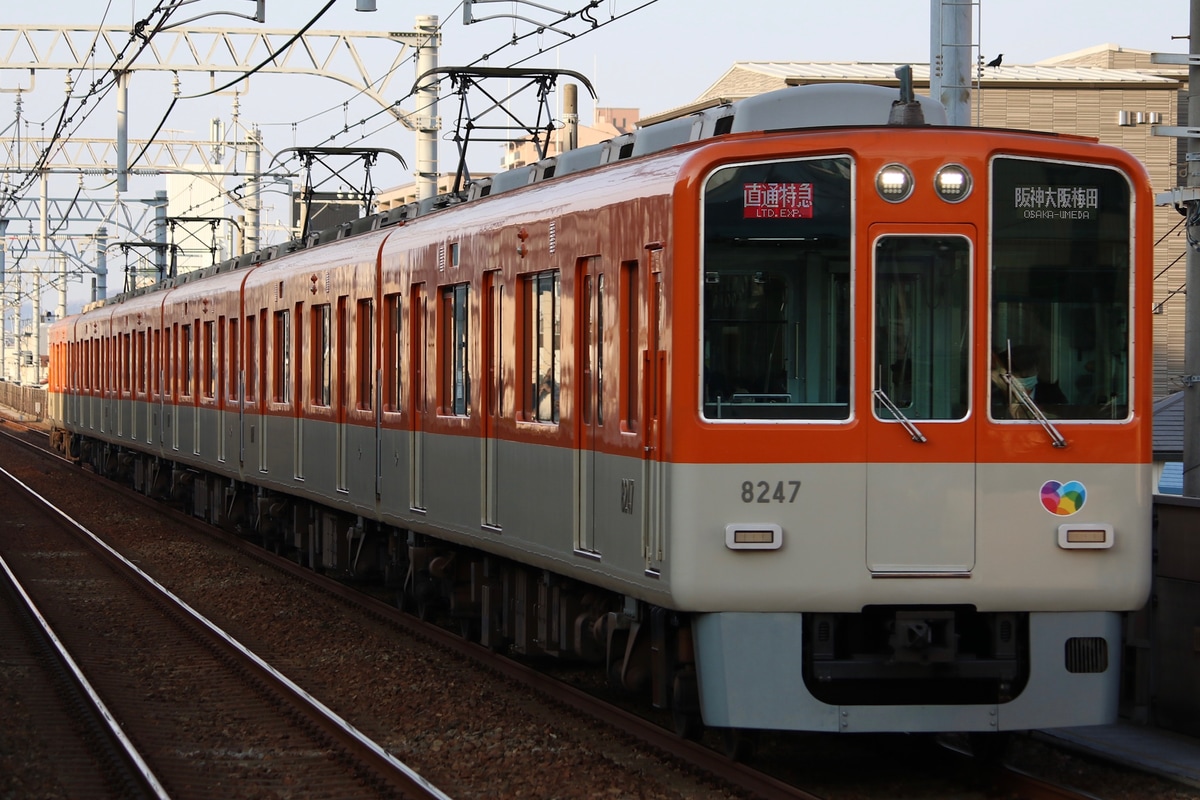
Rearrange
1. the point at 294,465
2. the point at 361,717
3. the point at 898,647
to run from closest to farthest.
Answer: the point at 898,647 < the point at 361,717 < the point at 294,465

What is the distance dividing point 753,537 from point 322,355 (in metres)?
8.21

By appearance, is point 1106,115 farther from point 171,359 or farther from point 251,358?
point 251,358

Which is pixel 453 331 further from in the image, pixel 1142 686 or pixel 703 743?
pixel 1142 686

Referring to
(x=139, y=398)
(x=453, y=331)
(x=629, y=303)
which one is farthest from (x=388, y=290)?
(x=139, y=398)

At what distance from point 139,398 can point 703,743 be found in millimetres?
18739

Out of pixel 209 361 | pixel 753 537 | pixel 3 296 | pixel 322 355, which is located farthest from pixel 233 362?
pixel 3 296

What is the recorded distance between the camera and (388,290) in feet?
40.4

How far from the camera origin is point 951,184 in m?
7.08

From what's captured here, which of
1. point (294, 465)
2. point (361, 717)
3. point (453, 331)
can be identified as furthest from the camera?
point (294, 465)

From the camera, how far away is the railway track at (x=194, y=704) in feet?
26.3

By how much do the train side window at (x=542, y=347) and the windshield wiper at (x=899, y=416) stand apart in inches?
86.3

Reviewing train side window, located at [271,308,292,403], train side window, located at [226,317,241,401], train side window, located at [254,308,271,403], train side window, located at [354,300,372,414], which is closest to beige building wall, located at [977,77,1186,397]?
train side window, located at [226,317,241,401]

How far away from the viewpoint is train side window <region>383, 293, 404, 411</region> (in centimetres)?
1206

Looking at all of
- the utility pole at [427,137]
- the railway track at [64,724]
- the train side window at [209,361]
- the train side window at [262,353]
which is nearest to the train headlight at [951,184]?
the railway track at [64,724]
